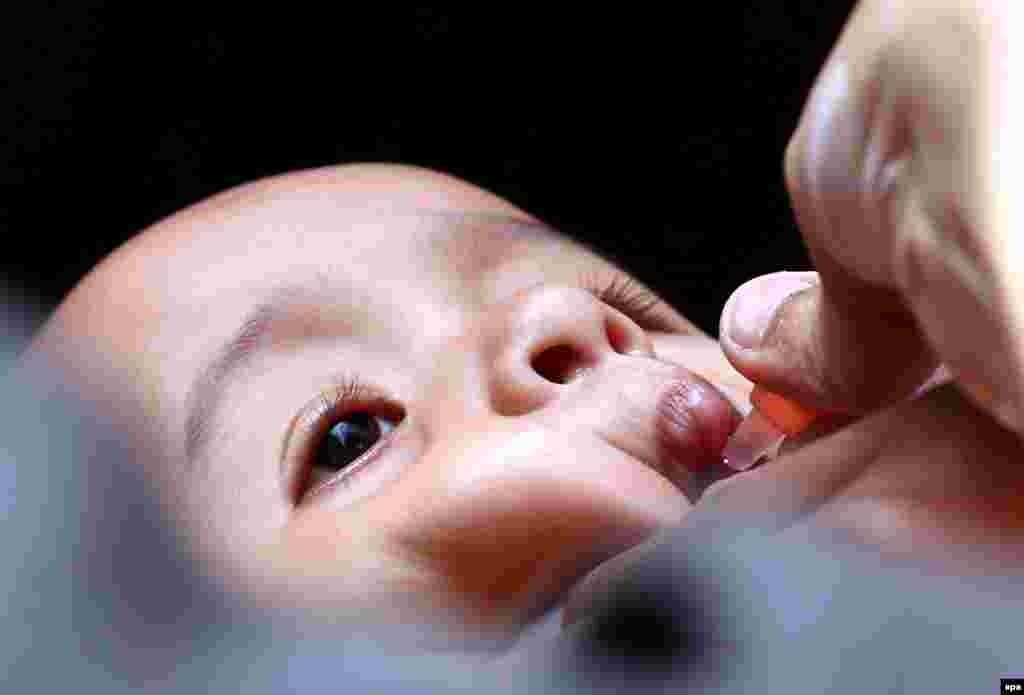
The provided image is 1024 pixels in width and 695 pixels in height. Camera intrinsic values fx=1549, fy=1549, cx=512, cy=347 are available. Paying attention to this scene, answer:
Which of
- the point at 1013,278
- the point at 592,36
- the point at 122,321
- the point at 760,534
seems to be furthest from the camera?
the point at 592,36

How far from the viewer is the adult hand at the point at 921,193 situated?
305mm

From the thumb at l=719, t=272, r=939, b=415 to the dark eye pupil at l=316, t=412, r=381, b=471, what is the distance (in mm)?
136

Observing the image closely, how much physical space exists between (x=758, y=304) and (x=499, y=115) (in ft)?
1.35

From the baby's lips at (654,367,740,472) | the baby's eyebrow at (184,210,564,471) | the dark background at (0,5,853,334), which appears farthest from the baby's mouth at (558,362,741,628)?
the dark background at (0,5,853,334)

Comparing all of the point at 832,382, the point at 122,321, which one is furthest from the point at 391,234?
the point at 832,382

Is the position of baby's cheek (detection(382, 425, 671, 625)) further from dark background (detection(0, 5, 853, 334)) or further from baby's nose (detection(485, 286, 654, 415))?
dark background (detection(0, 5, 853, 334))

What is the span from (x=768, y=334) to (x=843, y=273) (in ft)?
0.20

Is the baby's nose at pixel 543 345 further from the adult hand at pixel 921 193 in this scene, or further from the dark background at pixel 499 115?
the dark background at pixel 499 115

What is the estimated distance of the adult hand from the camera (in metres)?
0.30

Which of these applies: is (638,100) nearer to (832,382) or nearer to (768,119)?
(768,119)

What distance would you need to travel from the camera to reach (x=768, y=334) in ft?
1.39

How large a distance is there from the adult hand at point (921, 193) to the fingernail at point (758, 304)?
0.15 ft

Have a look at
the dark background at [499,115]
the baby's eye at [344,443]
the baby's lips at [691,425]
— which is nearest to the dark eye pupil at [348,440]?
the baby's eye at [344,443]

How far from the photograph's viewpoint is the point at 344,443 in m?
0.52
